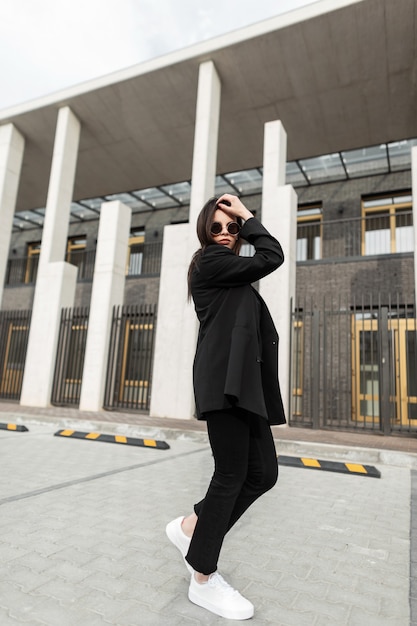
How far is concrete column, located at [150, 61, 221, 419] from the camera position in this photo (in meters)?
9.76

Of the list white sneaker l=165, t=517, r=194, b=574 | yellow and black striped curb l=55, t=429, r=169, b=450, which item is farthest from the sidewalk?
white sneaker l=165, t=517, r=194, b=574

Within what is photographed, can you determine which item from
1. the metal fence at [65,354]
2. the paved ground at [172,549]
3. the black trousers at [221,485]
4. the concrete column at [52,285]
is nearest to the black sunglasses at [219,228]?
the black trousers at [221,485]

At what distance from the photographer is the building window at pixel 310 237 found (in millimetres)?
14453

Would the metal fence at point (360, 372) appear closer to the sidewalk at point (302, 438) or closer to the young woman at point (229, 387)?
the sidewalk at point (302, 438)

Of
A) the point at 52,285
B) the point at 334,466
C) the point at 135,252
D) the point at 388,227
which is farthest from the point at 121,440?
the point at 135,252

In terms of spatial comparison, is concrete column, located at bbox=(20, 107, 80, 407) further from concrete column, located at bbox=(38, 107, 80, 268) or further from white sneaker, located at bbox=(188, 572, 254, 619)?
white sneaker, located at bbox=(188, 572, 254, 619)

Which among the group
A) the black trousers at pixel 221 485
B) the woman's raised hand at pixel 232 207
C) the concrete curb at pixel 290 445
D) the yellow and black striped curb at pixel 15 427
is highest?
the woman's raised hand at pixel 232 207

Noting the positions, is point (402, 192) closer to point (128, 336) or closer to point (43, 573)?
point (128, 336)

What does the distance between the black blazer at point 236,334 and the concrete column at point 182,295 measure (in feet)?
24.6

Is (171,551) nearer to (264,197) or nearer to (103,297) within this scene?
(264,197)

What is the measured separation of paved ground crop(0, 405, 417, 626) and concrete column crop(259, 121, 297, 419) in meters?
4.38

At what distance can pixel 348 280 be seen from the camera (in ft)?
41.7

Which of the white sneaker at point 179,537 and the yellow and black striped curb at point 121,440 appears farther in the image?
the yellow and black striped curb at point 121,440

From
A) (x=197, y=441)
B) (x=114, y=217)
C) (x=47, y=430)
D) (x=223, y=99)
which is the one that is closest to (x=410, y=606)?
(x=197, y=441)
